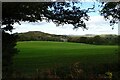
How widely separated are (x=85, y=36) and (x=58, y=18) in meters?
0.84

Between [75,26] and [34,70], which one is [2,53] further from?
[75,26]

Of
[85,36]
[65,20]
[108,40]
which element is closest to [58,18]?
[65,20]

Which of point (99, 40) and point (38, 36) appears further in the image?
point (99, 40)

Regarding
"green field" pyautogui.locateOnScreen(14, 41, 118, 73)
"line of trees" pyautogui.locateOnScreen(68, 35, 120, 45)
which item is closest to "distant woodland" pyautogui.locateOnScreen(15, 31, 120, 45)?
"line of trees" pyautogui.locateOnScreen(68, 35, 120, 45)

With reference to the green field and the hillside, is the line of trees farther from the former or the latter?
the hillside

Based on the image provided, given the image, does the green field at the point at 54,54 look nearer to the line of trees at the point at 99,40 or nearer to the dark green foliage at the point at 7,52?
the line of trees at the point at 99,40

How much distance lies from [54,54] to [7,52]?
1.26 m

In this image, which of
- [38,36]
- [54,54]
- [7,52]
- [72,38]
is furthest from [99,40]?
[7,52]

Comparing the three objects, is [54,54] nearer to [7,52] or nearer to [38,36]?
[38,36]

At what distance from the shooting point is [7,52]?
7305 millimetres

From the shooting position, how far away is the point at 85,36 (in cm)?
800

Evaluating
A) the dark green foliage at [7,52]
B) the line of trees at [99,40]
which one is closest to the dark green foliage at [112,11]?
the line of trees at [99,40]

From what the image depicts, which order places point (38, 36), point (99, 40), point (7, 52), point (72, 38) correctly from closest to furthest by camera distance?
1. point (7, 52)
2. point (38, 36)
3. point (72, 38)
4. point (99, 40)

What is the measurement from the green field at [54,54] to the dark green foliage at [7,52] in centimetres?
25
